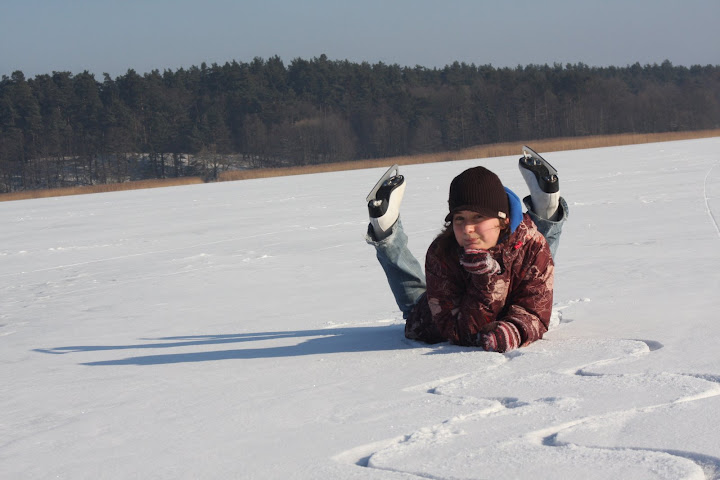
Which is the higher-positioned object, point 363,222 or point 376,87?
point 376,87

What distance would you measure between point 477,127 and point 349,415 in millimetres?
75076

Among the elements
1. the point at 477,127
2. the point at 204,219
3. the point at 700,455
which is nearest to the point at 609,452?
the point at 700,455

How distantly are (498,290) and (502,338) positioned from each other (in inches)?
6.1

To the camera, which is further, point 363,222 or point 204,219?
point 204,219

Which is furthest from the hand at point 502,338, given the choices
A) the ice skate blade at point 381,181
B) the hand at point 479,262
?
the ice skate blade at point 381,181

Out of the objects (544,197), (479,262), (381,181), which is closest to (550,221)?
(544,197)

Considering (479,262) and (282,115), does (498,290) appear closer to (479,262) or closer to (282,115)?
(479,262)

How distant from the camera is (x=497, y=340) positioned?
244 cm

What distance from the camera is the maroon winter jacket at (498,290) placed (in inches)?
97.7

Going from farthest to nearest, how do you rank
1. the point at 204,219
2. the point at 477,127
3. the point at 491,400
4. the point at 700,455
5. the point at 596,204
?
1. the point at 477,127
2. the point at 204,219
3. the point at 596,204
4. the point at 491,400
5. the point at 700,455

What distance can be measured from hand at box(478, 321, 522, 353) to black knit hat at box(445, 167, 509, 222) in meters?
0.33

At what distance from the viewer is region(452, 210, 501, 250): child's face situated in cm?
240

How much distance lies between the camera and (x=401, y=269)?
2.90 m

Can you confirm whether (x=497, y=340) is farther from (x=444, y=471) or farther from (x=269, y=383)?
(x=444, y=471)
